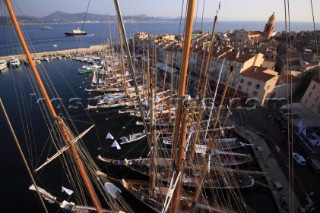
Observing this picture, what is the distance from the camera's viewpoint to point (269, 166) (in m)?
24.8

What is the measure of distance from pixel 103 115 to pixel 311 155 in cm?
3646

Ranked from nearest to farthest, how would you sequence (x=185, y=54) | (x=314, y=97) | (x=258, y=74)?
(x=185, y=54) < (x=314, y=97) < (x=258, y=74)

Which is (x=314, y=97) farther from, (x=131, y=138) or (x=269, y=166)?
(x=131, y=138)

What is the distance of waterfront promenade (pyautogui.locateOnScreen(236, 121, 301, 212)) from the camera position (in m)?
20.7

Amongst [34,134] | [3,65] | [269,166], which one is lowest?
[34,134]

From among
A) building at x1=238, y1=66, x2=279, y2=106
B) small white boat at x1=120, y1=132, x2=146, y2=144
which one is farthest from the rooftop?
small white boat at x1=120, y1=132, x2=146, y2=144

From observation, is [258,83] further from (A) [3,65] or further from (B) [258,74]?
(A) [3,65]

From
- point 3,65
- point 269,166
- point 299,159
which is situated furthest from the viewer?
point 3,65

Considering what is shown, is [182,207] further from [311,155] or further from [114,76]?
[114,76]

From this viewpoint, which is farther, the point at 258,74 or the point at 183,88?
the point at 258,74

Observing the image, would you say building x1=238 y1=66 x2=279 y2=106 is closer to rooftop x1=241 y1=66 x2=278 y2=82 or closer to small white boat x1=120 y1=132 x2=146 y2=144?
rooftop x1=241 y1=66 x2=278 y2=82

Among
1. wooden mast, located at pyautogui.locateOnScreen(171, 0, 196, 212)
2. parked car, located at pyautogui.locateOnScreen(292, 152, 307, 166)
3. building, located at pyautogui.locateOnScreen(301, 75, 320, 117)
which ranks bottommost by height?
parked car, located at pyautogui.locateOnScreen(292, 152, 307, 166)

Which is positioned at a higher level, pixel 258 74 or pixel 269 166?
pixel 258 74

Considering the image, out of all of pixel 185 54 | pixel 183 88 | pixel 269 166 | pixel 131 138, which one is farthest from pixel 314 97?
pixel 185 54
